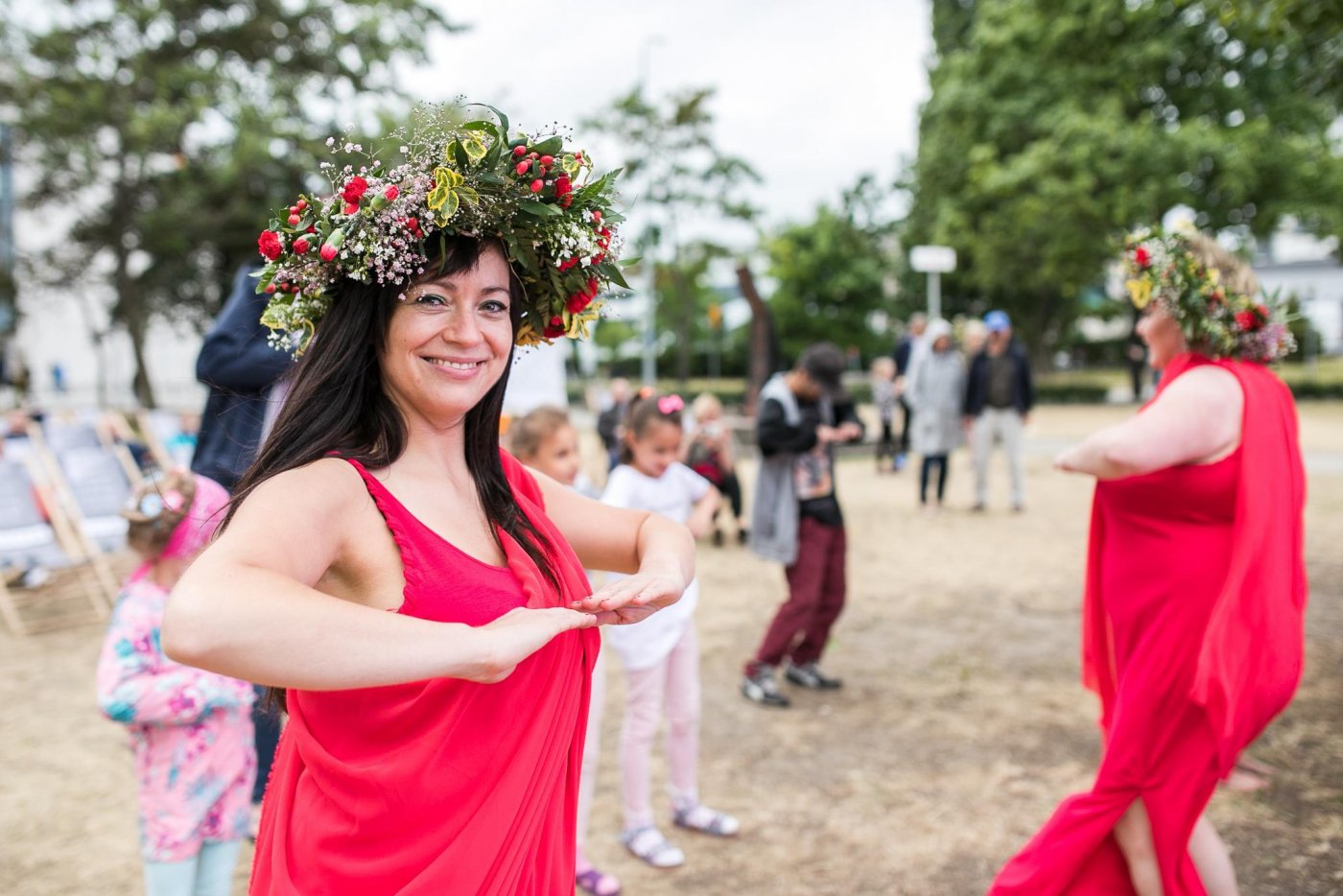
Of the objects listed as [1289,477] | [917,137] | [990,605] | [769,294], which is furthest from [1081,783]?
[769,294]

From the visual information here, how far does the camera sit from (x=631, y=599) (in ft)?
5.25

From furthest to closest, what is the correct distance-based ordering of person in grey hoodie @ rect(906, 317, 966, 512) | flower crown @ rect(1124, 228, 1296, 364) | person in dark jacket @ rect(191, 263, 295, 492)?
person in grey hoodie @ rect(906, 317, 966, 512)
person in dark jacket @ rect(191, 263, 295, 492)
flower crown @ rect(1124, 228, 1296, 364)

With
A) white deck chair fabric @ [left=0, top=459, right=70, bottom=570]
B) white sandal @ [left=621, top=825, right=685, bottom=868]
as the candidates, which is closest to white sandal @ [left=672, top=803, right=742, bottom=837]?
white sandal @ [left=621, top=825, right=685, bottom=868]

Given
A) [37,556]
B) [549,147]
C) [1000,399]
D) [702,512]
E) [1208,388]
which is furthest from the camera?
[1000,399]

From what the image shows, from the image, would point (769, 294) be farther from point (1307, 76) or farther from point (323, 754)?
point (323, 754)

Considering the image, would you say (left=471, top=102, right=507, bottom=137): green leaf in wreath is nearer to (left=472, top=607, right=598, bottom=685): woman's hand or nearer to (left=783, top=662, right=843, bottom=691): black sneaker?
(left=472, top=607, right=598, bottom=685): woman's hand

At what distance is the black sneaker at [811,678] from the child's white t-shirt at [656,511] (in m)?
1.62

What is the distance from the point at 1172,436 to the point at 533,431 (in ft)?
7.05

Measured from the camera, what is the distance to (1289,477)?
2908 millimetres

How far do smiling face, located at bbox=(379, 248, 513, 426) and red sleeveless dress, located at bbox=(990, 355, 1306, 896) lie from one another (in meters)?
2.14

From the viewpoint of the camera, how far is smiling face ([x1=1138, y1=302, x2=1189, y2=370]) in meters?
3.21

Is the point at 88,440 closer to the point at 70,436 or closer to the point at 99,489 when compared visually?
the point at 70,436

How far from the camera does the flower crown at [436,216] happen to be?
62.7 inches

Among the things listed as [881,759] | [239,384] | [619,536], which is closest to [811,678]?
[881,759]
